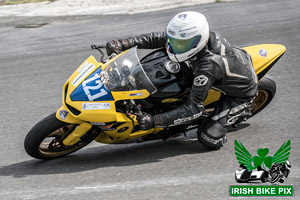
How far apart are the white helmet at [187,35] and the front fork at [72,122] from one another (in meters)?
1.10

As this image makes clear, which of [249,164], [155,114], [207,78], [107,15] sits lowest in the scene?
[107,15]

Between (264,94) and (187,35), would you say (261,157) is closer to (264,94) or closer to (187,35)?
(264,94)

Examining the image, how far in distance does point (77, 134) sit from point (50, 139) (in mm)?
361

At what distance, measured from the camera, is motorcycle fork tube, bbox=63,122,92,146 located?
16.8 ft

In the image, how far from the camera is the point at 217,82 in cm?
526

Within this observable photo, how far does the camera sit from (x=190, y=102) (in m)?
5.16

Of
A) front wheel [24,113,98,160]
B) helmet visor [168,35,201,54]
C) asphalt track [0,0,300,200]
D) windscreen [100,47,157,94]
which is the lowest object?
asphalt track [0,0,300,200]

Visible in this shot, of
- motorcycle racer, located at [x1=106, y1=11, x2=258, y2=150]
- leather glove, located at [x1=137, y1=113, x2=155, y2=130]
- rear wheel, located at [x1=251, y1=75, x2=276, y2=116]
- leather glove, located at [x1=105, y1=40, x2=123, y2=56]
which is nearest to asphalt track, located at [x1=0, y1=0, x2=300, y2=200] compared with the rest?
rear wheel, located at [x1=251, y1=75, x2=276, y2=116]

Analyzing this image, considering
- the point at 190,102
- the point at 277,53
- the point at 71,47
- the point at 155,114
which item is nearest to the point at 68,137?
the point at 155,114

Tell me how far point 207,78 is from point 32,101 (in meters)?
3.02

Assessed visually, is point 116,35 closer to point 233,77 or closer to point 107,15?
point 107,15

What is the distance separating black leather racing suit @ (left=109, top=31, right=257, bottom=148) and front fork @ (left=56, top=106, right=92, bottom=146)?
70cm

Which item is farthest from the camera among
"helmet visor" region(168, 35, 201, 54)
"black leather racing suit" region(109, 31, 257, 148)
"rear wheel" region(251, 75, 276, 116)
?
"rear wheel" region(251, 75, 276, 116)

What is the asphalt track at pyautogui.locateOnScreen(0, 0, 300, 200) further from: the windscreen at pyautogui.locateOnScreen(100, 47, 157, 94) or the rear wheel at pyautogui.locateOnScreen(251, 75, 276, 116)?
the windscreen at pyautogui.locateOnScreen(100, 47, 157, 94)
